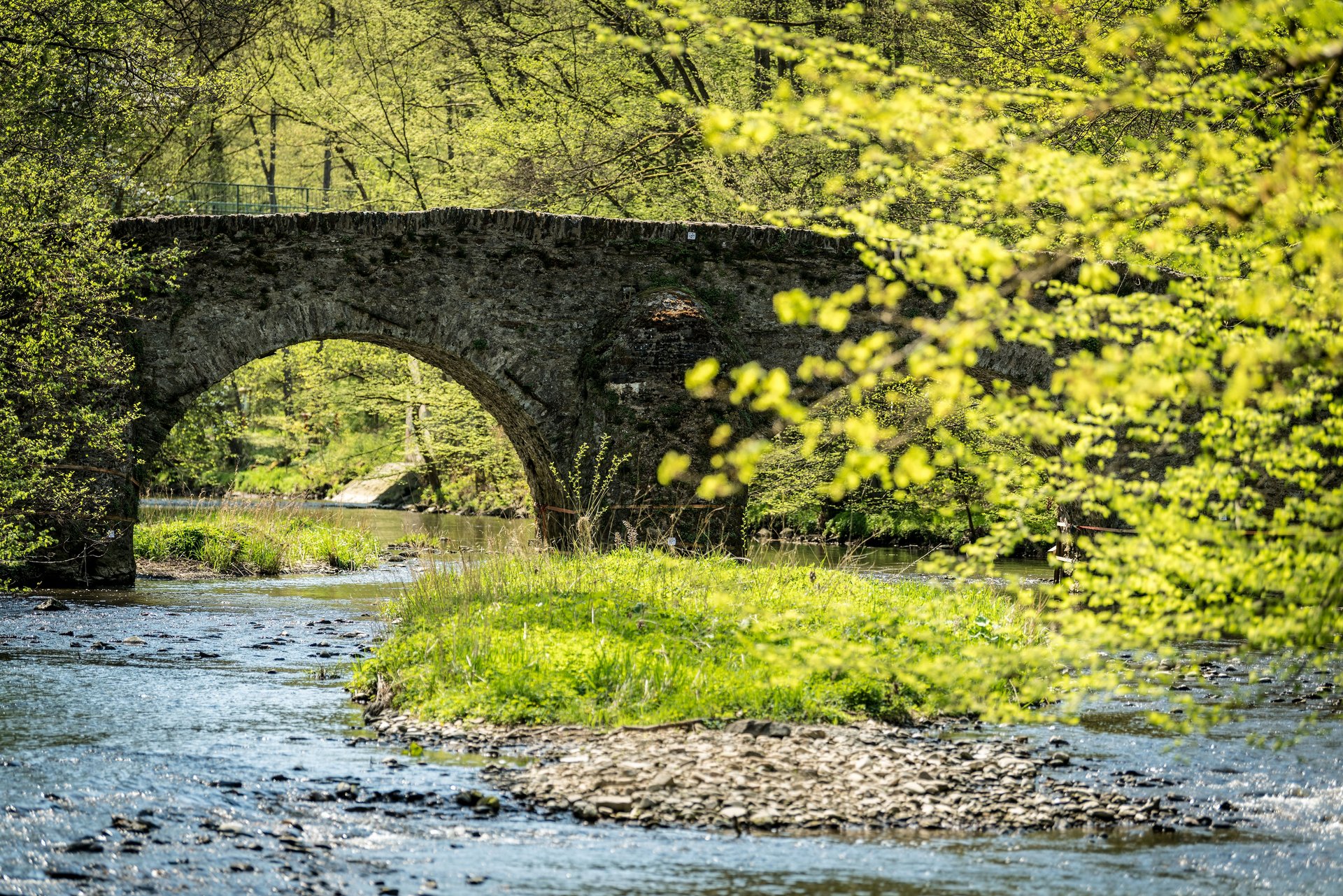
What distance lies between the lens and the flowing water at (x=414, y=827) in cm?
518

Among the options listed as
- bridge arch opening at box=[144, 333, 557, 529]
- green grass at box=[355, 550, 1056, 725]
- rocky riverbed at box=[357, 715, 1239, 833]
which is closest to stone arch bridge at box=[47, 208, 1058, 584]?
bridge arch opening at box=[144, 333, 557, 529]

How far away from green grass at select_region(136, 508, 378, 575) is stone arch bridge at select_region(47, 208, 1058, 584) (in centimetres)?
296

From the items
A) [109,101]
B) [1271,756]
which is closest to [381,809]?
[1271,756]

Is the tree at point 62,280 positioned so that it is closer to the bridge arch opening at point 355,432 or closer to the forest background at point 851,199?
the forest background at point 851,199

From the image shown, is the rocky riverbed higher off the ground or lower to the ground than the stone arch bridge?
lower

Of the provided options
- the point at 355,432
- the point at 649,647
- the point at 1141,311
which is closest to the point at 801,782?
the point at 649,647

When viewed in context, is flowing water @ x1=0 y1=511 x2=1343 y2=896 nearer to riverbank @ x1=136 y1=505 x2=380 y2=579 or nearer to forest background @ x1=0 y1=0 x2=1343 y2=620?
forest background @ x1=0 y1=0 x2=1343 y2=620

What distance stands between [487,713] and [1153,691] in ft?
13.2

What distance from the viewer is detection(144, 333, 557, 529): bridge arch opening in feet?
48.2

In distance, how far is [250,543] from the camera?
55.7ft

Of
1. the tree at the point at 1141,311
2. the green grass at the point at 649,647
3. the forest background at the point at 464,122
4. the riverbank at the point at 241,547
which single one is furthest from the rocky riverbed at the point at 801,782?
the riverbank at the point at 241,547

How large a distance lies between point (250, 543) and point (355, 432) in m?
17.8

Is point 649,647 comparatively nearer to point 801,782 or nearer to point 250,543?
point 801,782

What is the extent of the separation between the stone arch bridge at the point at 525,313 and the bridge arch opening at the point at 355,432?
11cm
